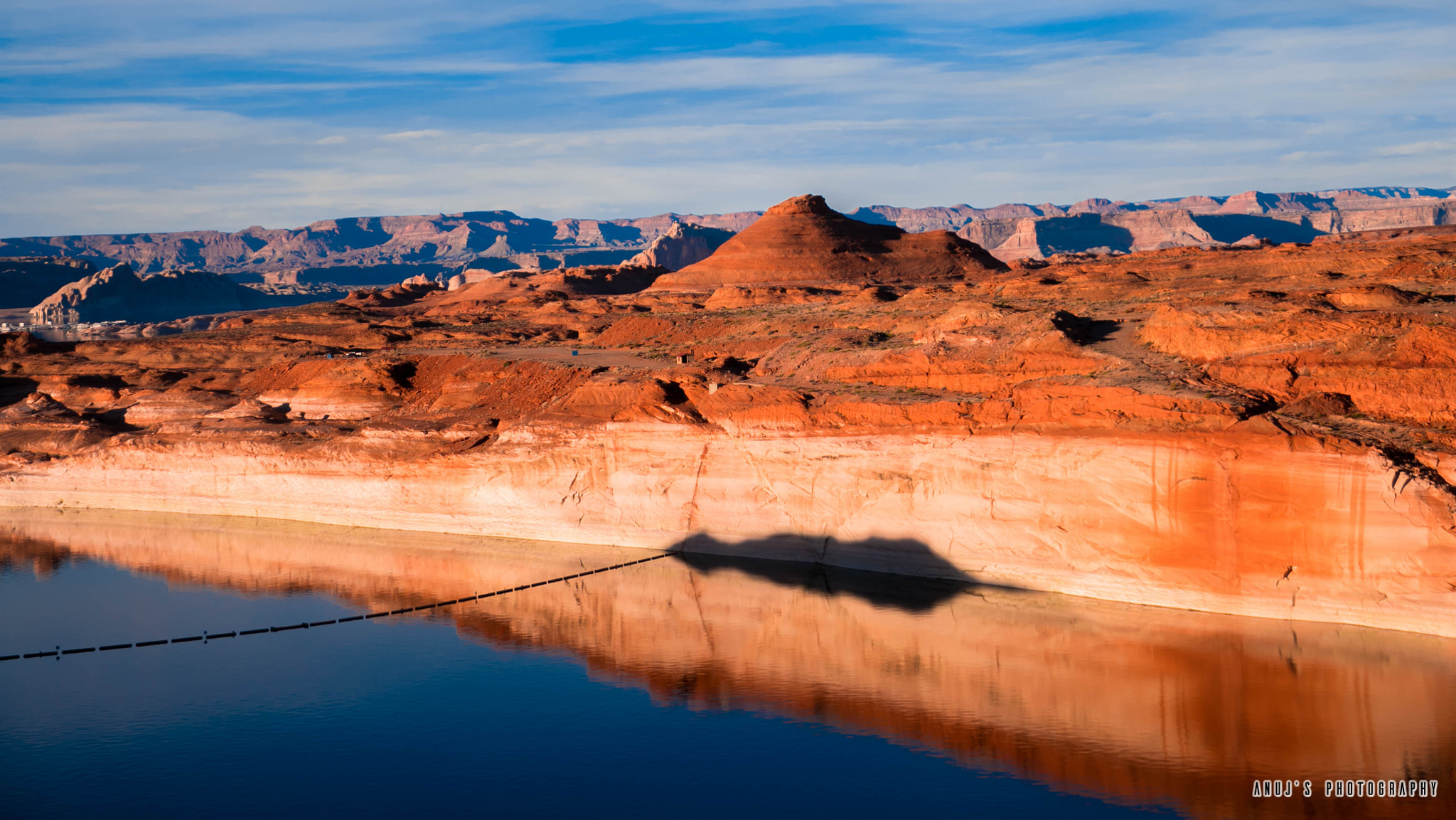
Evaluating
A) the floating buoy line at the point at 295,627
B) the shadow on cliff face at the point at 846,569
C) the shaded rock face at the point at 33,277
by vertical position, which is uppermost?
the shaded rock face at the point at 33,277

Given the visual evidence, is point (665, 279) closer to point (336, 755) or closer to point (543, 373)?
point (543, 373)

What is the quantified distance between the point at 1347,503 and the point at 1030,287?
3117cm

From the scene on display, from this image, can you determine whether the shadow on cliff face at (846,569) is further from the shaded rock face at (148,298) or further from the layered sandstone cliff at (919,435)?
the shaded rock face at (148,298)

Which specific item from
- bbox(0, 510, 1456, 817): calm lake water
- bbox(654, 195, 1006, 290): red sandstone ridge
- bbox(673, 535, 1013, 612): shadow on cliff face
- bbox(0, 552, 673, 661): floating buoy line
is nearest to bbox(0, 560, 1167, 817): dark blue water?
bbox(0, 510, 1456, 817): calm lake water

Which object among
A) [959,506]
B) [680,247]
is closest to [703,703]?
[959,506]

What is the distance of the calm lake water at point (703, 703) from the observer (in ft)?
60.2

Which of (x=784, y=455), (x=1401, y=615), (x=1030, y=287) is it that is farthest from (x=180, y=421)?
(x=1401, y=615)

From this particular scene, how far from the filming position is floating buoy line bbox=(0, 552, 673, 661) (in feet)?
90.2

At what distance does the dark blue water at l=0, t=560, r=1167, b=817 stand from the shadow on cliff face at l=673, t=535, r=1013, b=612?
25.1 ft

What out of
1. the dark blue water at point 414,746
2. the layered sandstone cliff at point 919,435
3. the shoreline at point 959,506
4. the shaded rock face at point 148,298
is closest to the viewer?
the dark blue water at point 414,746

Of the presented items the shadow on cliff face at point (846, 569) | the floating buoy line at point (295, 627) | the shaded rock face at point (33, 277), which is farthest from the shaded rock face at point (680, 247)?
the floating buoy line at point (295, 627)

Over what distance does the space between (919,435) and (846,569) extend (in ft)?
15.0

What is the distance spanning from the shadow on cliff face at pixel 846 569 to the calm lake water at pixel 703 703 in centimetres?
15

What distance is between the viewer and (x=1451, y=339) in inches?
1031
